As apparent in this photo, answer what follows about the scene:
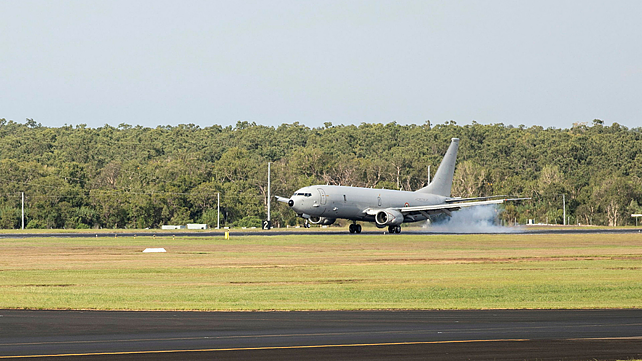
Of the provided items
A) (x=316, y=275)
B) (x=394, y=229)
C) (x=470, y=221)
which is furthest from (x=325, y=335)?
(x=470, y=221)

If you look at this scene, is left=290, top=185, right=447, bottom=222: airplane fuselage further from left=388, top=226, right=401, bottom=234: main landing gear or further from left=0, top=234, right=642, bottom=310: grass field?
left=0, top=234, right=642, bottom=310: grass field

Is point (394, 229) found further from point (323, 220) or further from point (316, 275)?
point (316, 275)

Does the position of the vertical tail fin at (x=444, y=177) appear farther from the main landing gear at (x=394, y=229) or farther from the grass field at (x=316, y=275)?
the grass field at (x=316, y=275)

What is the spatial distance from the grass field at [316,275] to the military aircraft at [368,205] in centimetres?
1286

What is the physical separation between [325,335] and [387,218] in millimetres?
65881

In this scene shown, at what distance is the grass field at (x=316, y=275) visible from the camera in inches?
1076

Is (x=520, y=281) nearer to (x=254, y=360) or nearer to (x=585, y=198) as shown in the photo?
(x=254, y=360)

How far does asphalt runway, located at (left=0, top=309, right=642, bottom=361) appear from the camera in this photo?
16188mm

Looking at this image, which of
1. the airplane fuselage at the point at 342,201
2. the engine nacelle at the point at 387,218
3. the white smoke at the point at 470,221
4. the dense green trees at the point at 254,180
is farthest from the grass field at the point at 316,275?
the dense green trees at the point at 254,180

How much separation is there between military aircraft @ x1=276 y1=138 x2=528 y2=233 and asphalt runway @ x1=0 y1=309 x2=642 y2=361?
5637 centimetres

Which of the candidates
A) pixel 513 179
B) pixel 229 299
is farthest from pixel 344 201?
pixel 513 179

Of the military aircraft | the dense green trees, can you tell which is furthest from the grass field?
the dense green trees

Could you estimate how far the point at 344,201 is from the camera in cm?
8162

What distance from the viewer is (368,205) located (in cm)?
8419
